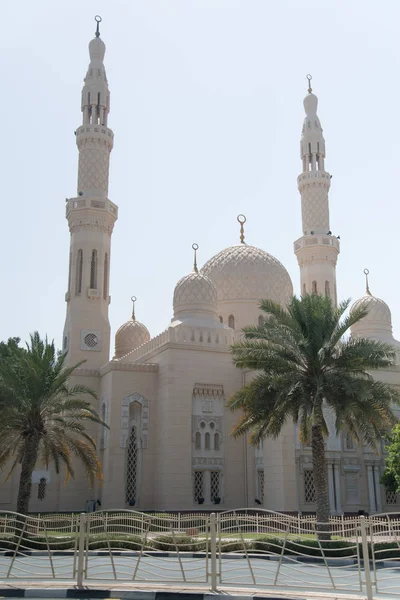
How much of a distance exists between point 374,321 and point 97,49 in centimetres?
1876

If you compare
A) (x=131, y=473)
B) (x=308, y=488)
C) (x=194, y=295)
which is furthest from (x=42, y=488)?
(x=308, y=488)

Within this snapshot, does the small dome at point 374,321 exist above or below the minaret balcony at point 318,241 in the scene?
below

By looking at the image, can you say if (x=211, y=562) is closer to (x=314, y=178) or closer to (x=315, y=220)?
(x=315, y=220)

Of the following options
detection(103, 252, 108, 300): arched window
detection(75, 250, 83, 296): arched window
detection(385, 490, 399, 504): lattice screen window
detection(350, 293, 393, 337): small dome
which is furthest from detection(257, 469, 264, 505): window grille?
detection(75, 250, 83, 296): arched window

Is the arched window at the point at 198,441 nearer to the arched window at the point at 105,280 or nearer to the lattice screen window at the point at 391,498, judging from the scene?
the lattice screen window at the point at 391,498

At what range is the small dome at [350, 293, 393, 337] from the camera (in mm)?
31562

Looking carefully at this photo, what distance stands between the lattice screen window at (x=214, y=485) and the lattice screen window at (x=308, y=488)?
340 cm

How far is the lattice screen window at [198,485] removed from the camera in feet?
82.3

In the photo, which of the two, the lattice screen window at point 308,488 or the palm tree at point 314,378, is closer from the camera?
the palm tree at point 314,378

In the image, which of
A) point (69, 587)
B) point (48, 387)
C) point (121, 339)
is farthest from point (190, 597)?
point (121, 339)

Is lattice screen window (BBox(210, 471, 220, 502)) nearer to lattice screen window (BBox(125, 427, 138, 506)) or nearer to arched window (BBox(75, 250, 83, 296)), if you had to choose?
lattice screen window (BBox(125, 427, 138, 506))

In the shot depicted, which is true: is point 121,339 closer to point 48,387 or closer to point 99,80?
point 99,80

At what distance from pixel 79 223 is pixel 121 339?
23.3 feet

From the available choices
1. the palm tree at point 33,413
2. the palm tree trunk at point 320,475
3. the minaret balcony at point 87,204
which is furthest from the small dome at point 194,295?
the palm tree trunk at point 320,475
